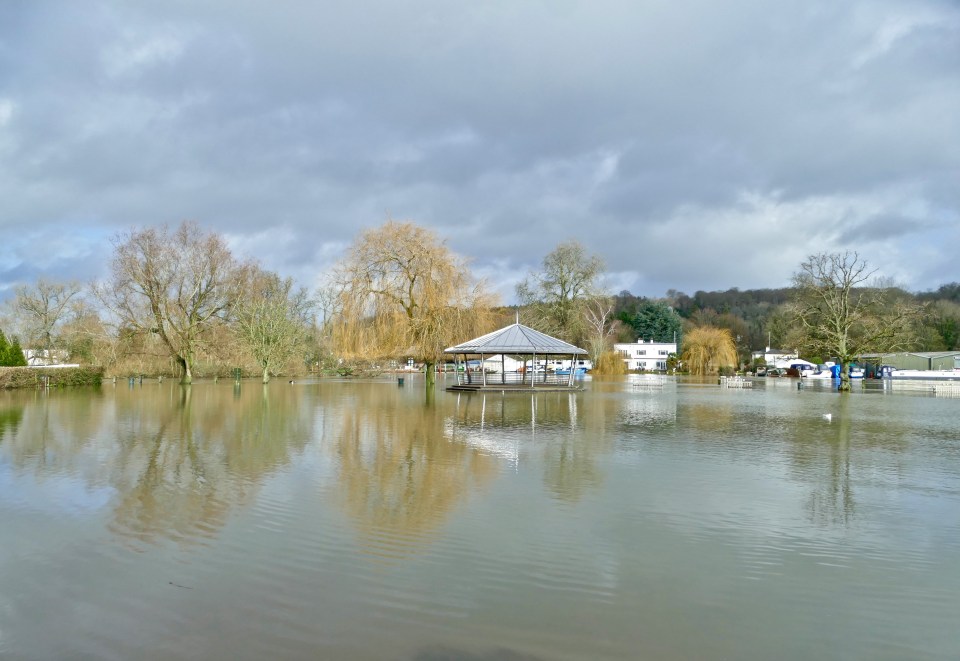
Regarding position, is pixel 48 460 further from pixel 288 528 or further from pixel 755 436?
pixel 755 436

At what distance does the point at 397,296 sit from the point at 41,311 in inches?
1387

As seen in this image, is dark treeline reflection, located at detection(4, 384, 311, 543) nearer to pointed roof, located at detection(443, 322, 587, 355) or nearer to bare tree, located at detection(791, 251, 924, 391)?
pointed roof, located at detection(443, 322, 587, 355)

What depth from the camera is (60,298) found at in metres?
51.0

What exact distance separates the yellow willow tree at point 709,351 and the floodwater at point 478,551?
52283 millimetres

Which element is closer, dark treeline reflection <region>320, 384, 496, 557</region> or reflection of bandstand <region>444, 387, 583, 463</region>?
dark treeline reflection <region>320, 384, 496, 557</region>

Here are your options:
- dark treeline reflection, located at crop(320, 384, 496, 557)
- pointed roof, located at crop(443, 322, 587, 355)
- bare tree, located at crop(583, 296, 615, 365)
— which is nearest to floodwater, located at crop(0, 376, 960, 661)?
dark treeline reflection, located at crop(320, 384, 496, 557)

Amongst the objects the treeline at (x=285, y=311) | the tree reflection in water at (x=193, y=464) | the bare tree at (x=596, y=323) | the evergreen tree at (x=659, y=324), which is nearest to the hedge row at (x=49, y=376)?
the treeline at (x=285, y=311)

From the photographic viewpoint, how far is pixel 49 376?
1231 inches

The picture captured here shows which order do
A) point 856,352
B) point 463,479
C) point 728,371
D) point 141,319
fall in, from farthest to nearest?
point 728,371 → point 141,319 → point 856,352 → point 463,479

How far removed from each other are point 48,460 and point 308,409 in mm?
9460

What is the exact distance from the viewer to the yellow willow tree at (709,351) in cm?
6188

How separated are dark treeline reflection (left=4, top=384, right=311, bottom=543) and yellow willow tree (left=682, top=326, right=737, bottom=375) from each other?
50459 millimetres

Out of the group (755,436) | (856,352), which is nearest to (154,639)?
(755,436)

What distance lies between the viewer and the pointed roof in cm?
2855
